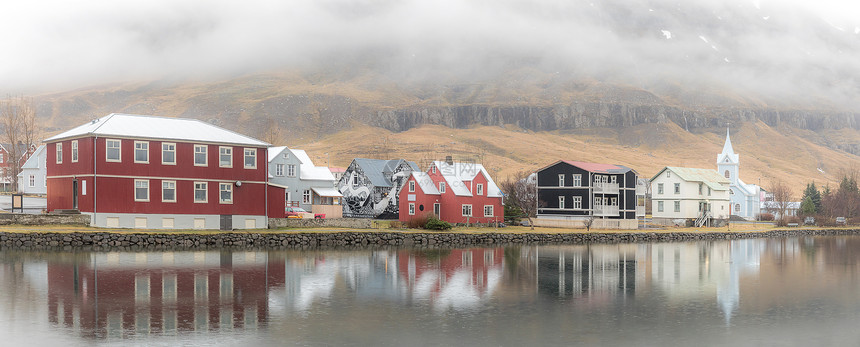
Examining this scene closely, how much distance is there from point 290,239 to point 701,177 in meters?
57.8

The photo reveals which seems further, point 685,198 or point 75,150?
point 685,198

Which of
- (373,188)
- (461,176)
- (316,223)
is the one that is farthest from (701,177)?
(316,223)

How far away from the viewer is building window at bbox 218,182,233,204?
54875 millimetres

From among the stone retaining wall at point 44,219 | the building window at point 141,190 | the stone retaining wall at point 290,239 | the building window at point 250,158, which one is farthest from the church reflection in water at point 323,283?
the building window at point 250,158

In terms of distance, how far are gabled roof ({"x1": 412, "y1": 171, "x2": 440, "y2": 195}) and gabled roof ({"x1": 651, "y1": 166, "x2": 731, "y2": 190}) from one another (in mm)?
30725

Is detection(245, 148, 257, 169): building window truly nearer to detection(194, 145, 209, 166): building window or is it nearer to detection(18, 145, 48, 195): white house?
detection(194, 145, 209, 166): building window

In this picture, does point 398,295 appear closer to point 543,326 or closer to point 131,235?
point 543,326

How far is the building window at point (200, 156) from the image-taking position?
54.0 metres

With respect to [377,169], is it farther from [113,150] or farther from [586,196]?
[113,150]

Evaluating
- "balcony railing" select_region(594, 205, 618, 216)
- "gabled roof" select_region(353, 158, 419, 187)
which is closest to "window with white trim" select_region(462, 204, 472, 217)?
"gabled roof" select_region(353, 158, 419, 187)

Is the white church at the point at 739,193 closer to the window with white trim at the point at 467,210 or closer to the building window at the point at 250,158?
the window with white trim at the point at 467,210

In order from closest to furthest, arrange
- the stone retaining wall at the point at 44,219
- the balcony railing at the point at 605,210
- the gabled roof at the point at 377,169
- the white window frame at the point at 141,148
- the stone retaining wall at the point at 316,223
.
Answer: the stone retaining wall at the point at 44,219
the white window frame at the point at 141,148
the stone retaining wall at the point at 316,223
the balcony railing at the point at 605,210
the gabled roof at the point at 377,169

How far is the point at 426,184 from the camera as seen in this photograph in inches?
2862

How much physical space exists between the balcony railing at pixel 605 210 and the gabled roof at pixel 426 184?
57.7 ft
